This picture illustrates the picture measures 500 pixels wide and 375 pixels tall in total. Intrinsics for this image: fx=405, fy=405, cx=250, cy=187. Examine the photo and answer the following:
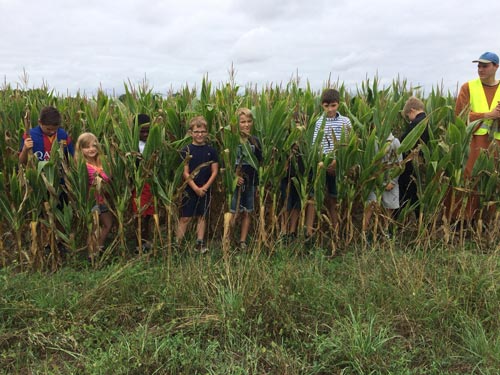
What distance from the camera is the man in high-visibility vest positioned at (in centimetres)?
366

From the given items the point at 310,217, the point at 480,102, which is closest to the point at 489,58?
the point at 480,102

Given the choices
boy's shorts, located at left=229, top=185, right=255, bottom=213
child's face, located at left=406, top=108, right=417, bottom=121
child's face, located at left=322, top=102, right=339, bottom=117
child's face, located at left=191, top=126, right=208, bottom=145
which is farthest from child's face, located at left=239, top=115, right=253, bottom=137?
child's face, located at left=406, top=108, right=417, bottom=121

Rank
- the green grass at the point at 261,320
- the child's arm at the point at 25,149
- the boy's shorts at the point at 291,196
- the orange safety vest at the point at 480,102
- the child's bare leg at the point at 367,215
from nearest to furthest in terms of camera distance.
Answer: the green grass at the point at 261,320 < the child's arm at the point at 25,149 < the child's bare leg at the point at 367,215 < the boy's shorts at the point at 291,196 < the orange safety vest at the point at 480,102

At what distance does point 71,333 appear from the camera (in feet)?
7.73

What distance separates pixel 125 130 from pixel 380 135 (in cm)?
210

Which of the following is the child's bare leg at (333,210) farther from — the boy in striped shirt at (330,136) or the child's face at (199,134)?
the child's face at (199,134)

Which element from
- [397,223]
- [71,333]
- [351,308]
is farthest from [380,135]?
[71,333]

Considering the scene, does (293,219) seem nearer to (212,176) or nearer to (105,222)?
(212,176)

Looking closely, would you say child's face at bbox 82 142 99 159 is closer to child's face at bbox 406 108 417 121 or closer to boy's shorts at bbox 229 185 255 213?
boy's shorts at bbox 229 185 255 213

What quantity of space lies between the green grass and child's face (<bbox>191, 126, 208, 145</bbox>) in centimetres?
108

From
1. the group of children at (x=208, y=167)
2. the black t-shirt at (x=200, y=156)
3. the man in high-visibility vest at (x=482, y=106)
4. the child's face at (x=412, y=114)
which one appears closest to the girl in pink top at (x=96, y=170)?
the group of children at (x=208, y=167)

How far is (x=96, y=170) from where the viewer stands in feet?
10.9

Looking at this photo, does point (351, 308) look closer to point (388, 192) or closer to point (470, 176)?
point (388, 192)

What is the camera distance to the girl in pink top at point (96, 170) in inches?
123
